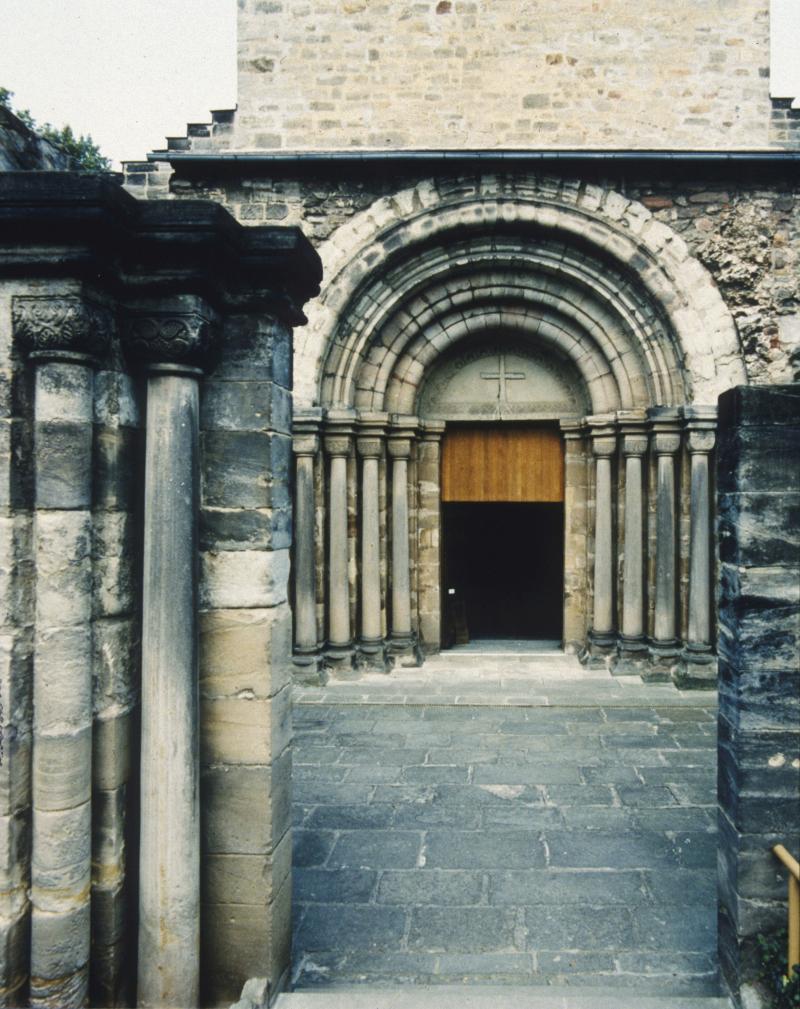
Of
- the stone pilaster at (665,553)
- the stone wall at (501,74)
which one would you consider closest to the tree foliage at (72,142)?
the stone wall at (501,74)

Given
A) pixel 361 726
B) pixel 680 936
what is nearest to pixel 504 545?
pixel 361 726

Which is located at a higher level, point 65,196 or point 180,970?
point 65,196

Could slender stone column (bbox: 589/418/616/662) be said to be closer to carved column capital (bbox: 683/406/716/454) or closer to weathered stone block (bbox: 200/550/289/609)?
carved column capital (bbox: 683/406/716/454)

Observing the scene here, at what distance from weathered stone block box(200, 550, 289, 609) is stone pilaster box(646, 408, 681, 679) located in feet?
19.5

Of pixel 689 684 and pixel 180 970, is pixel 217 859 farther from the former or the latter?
pixel 689 684

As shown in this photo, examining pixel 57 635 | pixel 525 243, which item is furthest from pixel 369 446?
pixel 57 635

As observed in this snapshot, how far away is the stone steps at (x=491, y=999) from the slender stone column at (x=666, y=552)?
513 centimetres

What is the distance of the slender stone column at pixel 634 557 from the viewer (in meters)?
8.10

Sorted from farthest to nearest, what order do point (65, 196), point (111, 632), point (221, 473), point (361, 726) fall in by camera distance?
point (361, 726), point (221, 473), point (111, 632), point (65, 196)

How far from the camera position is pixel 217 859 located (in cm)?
296

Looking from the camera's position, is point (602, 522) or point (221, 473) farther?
point (602, 522)

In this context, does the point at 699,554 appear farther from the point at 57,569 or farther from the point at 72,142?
the point at 72,142

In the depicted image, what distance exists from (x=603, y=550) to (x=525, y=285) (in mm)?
2978

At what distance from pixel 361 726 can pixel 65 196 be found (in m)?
5.14
